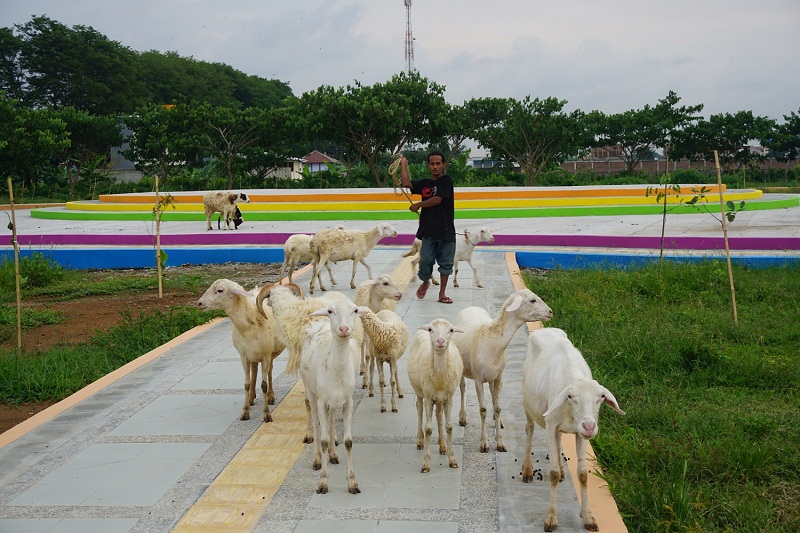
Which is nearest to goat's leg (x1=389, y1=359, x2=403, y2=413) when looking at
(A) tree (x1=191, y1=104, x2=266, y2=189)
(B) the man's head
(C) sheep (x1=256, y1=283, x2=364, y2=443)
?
(C) sheep (x1=256, y1=283, x2=364, y2=443)

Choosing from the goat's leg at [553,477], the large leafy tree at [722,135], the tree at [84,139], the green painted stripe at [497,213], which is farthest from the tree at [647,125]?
the goat's leg at [553,477]

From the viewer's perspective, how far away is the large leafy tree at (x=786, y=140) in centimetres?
4431

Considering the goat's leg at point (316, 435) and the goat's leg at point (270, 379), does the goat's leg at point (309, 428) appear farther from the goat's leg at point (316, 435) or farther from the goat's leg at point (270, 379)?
the goat's leg at point (270, 379)

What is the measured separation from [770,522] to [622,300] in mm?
5615

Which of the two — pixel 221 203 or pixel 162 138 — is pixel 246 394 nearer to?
pixel 221 203

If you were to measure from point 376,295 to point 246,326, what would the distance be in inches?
57.5

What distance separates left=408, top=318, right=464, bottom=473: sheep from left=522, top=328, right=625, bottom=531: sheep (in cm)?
53

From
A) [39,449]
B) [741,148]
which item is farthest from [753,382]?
[741,148]

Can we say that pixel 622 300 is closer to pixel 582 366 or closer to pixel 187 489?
pixel 582 366

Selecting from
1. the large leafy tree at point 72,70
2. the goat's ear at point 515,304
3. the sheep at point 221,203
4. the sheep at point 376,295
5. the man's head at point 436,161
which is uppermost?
the large leafy tree at point 72,70

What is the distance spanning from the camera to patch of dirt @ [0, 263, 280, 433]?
719 cm

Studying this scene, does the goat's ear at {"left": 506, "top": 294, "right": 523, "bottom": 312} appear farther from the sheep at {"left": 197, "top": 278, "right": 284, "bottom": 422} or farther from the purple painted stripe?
the purple painted stripe

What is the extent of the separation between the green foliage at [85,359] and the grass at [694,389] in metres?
4.61

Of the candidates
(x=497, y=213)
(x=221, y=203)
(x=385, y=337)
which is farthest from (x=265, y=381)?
(x=497, y=213)
